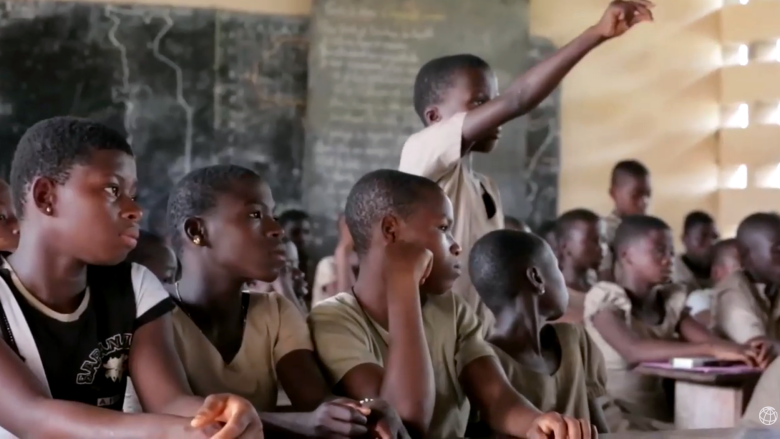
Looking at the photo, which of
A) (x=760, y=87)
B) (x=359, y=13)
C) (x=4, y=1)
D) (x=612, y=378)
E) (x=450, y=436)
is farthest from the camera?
(x=760, y=87)

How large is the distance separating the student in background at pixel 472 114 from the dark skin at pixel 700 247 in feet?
7.11

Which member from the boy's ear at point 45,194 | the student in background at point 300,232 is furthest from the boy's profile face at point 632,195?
the boy's ear at point 45,194

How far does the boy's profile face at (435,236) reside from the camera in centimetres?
173

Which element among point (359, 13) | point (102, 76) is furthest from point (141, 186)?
point (359, 13)

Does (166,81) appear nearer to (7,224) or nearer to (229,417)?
(7,224)

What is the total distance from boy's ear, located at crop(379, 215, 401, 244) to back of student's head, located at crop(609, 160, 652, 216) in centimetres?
259

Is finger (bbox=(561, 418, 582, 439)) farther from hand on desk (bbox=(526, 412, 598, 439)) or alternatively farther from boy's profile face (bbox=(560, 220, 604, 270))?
boy's profile face (bbox=(560, 220, 604, 270))

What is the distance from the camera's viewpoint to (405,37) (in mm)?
4754

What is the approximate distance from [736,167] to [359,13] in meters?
2.36

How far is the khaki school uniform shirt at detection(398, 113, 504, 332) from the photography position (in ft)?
7.09

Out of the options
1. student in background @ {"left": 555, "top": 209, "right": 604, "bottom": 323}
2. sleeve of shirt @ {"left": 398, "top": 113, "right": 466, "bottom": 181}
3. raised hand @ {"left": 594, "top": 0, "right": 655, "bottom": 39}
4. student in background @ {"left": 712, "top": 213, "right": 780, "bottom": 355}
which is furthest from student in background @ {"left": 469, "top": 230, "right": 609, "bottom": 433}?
student in background @ {"left": 555, "top": 209, "right": 604, "bottom": 323}

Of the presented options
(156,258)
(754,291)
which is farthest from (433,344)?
(754,291)

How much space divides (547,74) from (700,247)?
101 inches

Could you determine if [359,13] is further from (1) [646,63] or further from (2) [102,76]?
(1) [646,63]
